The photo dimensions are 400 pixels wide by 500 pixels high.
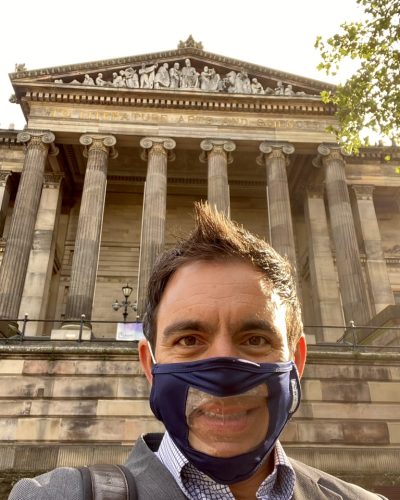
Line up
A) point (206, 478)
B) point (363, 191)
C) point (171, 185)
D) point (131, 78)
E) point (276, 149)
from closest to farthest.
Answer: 1. point (206, 478)
2. point (276, 149)
3. point (131, 78)
4. point (363, 191)
5. point (171, 185)

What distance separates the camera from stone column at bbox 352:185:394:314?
25.0 meters

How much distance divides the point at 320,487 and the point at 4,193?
89.7ft

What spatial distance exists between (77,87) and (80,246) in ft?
30.8

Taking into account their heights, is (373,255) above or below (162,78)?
below

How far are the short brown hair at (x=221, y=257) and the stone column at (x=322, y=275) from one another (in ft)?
66.9

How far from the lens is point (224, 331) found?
2.23 metres

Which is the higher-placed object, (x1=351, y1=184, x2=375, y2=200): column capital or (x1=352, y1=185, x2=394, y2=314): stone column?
(x1=351, y1=184, x2=375, y2=200): column capital

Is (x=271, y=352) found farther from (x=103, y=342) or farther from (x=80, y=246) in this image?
(x=80, y=246)

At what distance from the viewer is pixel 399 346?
1432cm

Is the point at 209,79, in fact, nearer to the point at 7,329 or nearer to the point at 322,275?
the point at 322,275

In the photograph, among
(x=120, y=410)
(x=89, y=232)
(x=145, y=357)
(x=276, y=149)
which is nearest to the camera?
(x=145, y=357)

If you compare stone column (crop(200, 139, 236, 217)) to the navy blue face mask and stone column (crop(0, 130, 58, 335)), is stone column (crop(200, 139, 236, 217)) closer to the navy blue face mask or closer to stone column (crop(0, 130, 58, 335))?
stone column (crop(0, 130, 58, 335))

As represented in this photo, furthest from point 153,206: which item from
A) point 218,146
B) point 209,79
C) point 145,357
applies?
point 145,357

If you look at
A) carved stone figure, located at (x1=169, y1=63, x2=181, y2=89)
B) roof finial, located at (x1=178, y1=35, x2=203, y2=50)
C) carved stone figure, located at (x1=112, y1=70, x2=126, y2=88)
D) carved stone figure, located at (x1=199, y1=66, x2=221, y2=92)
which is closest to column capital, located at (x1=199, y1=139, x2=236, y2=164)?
carved stone figure, located at (x1=199, y1=66, x2=221, y2=92)
